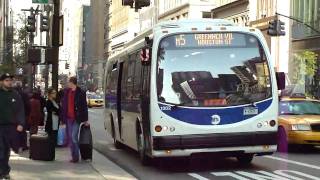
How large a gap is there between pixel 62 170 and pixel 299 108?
8.01 m

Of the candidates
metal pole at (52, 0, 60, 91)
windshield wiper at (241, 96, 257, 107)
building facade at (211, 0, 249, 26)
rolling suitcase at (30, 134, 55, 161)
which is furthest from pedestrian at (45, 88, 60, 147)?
building facade at (211, 0, 249, 26)

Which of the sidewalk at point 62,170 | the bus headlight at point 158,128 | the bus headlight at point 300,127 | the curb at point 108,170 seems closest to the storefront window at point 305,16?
the bus headlight at point 300,127

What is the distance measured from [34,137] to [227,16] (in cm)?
6635

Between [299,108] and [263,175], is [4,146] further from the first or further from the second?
[299,108]

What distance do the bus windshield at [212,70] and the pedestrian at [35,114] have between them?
6155 mm

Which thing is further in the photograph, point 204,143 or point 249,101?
point 249,101

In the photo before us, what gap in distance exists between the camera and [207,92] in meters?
12.6

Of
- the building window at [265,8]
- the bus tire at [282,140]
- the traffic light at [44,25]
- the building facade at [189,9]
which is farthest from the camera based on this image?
the building facade at [189,9]

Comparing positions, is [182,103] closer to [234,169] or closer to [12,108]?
[234,169]

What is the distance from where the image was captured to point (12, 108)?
10.5 m

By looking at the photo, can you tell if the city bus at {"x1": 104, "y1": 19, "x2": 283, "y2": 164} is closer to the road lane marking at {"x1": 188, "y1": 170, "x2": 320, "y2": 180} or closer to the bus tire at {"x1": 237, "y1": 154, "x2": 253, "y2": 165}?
the road lane marking at {"x1": 188, "y1": 170, "x2": 320, "y2": 180}

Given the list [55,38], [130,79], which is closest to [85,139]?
[130,79]

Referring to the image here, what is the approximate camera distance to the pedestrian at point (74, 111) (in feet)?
46.0

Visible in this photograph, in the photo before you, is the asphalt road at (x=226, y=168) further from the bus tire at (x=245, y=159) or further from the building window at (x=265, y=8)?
the building window at (x=265, y=8)
